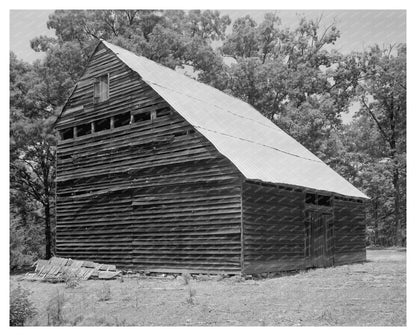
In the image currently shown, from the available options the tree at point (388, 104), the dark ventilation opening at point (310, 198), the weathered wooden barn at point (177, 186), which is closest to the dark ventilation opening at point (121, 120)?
the weathered wooden barn at point (177, 186)

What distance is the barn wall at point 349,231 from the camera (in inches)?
1050

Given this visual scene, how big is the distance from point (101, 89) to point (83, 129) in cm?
215

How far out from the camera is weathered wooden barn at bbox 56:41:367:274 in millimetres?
19516

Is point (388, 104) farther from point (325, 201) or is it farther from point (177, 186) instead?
point (177, 186)

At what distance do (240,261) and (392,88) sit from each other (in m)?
27.5

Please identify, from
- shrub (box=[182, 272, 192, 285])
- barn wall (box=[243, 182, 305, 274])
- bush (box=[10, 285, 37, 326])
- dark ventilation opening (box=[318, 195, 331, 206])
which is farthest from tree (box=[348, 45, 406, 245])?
bush (box=[10, 285, 37, 326])

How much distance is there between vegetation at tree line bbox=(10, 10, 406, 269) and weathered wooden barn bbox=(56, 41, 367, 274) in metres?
8.53

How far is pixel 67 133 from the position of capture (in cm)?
2564

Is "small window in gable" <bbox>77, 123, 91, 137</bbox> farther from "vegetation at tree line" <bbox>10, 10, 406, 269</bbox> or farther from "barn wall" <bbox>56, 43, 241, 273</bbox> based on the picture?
"vegetation at tree line" <bbox>10, 10, 406, 269</bbox>

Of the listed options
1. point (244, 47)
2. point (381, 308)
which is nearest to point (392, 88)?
point (244, 47)

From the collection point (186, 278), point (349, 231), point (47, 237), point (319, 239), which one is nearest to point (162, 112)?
point (186, 278)

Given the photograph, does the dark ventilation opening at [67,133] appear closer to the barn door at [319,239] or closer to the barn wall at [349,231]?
the barn door at [319,239]

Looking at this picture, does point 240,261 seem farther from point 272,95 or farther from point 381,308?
point 272,95

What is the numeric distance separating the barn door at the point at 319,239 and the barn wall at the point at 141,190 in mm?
5854
